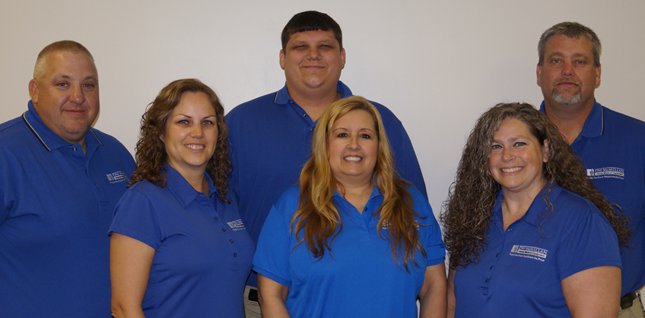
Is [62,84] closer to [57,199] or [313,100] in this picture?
[57,199]

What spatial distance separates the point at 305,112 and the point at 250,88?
2.36ft

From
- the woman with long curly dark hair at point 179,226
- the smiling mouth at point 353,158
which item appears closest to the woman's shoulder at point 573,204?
the smiling mouth at point 353,158

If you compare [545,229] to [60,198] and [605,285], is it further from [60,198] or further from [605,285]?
[60,198]

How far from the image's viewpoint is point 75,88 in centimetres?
269

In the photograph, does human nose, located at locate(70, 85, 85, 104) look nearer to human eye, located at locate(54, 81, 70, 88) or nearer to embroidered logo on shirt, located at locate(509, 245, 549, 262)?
human eye, located at locate(54, 81, 70, 88)

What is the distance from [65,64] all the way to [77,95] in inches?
5.8

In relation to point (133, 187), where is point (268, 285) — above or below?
below

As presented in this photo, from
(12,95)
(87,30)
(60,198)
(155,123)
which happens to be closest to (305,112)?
(155,123)

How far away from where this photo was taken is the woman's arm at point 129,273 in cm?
215

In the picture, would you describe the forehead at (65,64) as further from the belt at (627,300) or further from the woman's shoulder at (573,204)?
the belt at (627,300)

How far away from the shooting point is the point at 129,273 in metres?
2.15

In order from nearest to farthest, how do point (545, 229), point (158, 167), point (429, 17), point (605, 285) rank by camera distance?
point (605, 285), point (545, 229), point (158, 167), point (429, 17)

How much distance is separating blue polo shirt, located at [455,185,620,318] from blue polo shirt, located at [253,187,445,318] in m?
0.26

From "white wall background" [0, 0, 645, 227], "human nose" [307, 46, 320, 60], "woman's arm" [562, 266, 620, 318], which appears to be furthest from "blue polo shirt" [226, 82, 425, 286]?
"woman's arm" [562, 266, 620, 318]
